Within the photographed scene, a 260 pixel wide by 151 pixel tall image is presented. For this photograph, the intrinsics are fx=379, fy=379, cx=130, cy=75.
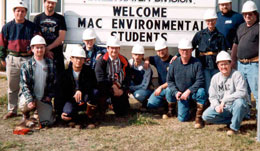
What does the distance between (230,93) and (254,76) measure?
69 centimetres

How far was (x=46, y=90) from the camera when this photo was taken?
620cm

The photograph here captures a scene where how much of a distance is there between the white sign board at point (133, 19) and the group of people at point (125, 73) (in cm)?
73

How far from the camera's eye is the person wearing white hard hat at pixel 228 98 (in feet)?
18.3

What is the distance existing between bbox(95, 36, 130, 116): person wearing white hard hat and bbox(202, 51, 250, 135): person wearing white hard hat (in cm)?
161

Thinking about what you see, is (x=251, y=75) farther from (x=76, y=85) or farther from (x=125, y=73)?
(x=76, y=85)

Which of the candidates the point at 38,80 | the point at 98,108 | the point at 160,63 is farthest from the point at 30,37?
the point at 160,63

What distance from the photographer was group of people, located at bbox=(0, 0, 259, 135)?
19.2ft

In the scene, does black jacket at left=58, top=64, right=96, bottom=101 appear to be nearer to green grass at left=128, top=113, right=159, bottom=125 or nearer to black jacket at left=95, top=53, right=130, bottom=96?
black jacket at left=95, top=53, right=130, bottom=96

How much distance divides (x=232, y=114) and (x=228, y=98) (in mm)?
259

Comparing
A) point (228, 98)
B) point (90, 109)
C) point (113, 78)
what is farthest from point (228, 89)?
point (90, 109)

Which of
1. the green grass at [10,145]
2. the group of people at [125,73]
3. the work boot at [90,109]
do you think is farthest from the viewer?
the work boot at [90,109]

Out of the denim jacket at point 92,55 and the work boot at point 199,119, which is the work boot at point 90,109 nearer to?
the denim jacket at point 92,55

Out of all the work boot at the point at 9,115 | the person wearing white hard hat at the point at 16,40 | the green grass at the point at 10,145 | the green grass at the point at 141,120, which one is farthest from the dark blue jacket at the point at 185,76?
the work boot at the point at 9,115

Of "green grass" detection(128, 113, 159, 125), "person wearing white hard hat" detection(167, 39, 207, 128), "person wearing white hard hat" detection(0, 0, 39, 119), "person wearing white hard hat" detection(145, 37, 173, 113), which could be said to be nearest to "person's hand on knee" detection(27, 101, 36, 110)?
"person wearing white hard hat" detection(0, 0, 39, 119)
